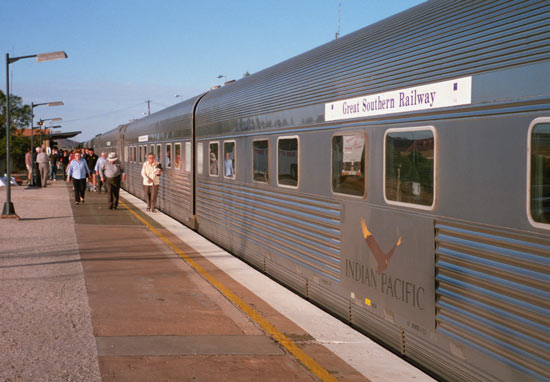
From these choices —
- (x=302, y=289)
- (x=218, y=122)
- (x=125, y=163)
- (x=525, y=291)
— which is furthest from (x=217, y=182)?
(x=125, y=163)

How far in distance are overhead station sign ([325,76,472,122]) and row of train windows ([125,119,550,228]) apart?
194 millimetres

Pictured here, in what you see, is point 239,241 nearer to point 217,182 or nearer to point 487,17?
point 217,182

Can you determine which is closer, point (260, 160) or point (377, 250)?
point (377, 250)

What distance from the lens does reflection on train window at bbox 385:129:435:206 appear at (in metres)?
5.16

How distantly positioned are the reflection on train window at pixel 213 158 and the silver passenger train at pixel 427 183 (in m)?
3.22

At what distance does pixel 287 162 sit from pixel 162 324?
8.61ft

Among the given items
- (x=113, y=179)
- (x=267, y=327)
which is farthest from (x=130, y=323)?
(x=113, y=179)

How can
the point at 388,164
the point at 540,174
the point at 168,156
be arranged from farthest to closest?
1. the point at 168,156
2. the point at 388,164
3. the point at 540,174

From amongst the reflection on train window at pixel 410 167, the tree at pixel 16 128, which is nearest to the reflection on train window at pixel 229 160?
the reflection on train window at pixel 410 167

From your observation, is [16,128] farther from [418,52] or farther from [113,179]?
[418,52]

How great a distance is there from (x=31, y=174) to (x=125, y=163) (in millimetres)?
5951

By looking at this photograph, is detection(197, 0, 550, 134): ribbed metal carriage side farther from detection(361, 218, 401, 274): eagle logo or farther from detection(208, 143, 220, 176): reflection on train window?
detection(208, 143, 220, 176): reflection on train window

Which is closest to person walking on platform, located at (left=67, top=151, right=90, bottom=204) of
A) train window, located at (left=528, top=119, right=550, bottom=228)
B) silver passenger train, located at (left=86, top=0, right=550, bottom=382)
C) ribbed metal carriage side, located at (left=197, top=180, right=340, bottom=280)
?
ribbed metal carriage side, located at (left=197, top=180, right=340, bottom=280)

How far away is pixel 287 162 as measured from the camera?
8.40 metres
